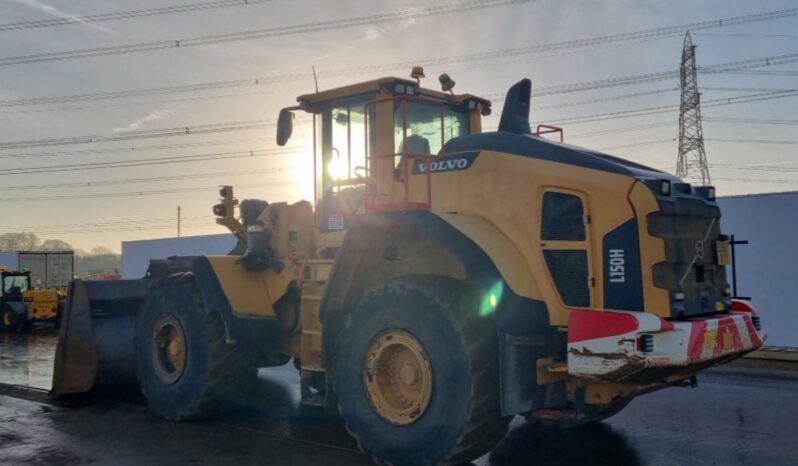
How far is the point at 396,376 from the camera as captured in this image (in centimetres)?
593

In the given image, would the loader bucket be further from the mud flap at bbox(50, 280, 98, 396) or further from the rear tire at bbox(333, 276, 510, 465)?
the rear tire at bbox(333, 276, 510, 465)

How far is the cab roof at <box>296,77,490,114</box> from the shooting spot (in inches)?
268

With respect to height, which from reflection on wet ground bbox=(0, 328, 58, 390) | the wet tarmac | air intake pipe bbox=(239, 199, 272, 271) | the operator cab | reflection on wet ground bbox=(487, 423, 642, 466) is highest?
the operator cab

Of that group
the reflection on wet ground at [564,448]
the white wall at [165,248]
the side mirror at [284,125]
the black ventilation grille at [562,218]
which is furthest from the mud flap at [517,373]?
the white wall at [165,248]

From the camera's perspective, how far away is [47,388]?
10391 millimetres

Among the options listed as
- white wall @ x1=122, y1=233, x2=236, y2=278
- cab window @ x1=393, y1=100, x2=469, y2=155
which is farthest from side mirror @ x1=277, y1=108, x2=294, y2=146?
white wall @ x1=122, y1=233, x2=236, y2=278

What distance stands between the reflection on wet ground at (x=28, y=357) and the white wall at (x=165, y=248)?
17.7 feet

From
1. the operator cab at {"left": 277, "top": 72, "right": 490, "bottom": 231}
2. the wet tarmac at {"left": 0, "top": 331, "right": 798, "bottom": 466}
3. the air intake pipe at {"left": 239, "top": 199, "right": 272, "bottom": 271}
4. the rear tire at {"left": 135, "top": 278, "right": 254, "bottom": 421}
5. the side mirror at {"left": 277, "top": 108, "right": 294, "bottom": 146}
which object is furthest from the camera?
the air intake pipe at {"left": 239, "top": 199, "right": 272, "bottom": 271}

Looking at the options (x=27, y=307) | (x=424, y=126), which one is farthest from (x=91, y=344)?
(x=27, y=307)

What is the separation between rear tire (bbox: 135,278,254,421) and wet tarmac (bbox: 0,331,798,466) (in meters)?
0.26

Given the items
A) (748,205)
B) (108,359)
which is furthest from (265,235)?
(748,205)

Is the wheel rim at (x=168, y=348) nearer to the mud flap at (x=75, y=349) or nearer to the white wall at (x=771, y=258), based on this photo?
the mud flap at (x=75, y=349)

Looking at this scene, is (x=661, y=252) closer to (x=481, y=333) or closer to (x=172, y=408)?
(x=481, y=333)

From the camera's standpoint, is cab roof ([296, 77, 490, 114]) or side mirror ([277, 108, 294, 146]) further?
side mirror ([277, 108, 294, 146])
